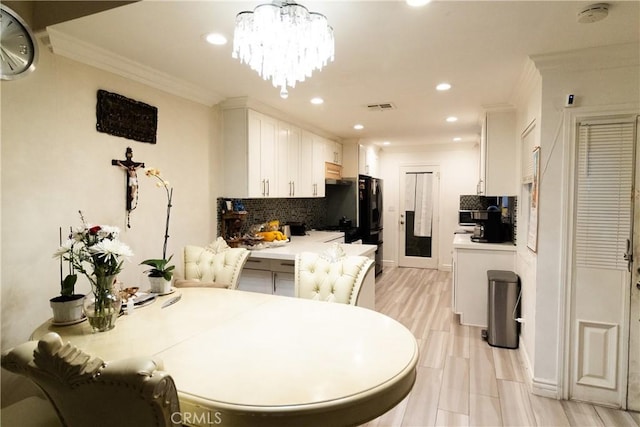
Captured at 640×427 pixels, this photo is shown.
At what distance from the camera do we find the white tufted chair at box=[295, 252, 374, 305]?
2.08m

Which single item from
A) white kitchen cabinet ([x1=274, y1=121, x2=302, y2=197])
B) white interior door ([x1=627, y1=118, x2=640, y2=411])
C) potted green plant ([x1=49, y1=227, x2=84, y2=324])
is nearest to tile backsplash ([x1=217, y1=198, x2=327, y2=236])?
white kitchen cabinet ([x1=274, y1=121, x2=302, y2=197])

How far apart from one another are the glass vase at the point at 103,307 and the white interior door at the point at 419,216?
19.2ft

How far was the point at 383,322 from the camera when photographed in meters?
1.64

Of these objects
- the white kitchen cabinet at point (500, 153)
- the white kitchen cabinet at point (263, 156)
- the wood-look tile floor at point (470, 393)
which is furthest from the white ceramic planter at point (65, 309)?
the white kitchen cabinet at point (500, 153)

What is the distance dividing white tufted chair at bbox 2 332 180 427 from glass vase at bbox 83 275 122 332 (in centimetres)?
59

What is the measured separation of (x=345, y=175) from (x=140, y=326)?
440 centimetres

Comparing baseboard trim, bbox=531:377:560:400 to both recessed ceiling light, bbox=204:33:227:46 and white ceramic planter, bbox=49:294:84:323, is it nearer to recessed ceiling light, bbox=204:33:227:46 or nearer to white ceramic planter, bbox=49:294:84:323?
white ceramic planter, bbox=49:294:84:323

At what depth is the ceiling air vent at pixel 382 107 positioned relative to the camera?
139 inches

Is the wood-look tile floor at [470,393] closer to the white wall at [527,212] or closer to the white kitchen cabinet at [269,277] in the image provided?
the white wall at [527,212]

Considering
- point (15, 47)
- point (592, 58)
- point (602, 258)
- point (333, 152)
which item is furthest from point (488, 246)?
point (15, 47)

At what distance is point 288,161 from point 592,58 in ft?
9.36

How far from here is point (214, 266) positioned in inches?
99.4

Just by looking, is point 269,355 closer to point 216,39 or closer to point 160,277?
point 160,277

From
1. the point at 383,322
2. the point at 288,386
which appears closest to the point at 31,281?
the point at 288,386
